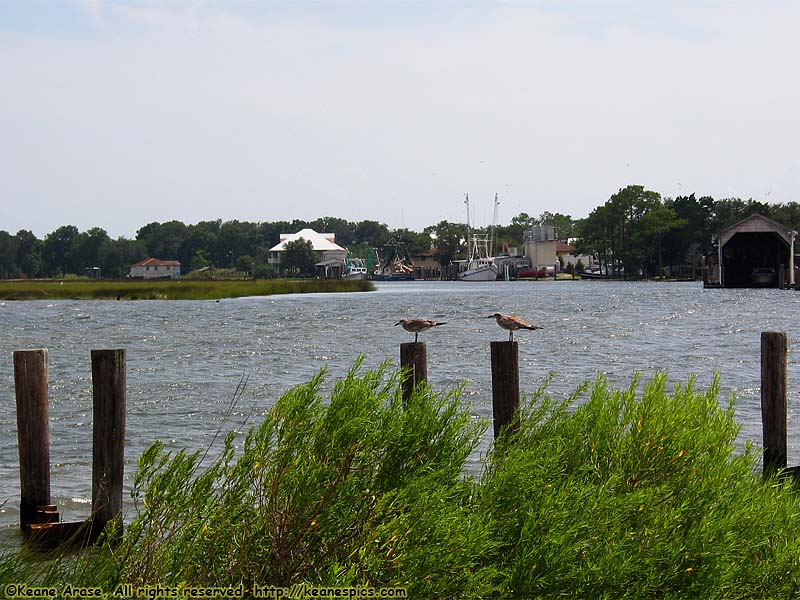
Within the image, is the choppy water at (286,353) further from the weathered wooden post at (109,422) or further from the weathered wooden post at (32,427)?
the weathered wooden post at (109,422)

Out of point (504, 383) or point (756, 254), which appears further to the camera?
point (756, 254)

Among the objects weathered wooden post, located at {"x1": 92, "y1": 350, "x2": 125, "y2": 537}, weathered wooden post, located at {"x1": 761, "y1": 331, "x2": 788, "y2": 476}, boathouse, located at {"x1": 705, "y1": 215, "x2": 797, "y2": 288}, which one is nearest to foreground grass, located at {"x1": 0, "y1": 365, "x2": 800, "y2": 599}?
weathered wooden post, located at {"x1": 92, "y1": 350, "x2": 125, "y2": 537}

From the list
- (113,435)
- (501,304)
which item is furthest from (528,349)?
(501,304)

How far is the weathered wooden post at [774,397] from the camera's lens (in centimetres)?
1167

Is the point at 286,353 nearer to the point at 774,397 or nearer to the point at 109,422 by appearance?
the point at 774,397

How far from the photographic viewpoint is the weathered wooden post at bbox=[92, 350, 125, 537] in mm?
9719

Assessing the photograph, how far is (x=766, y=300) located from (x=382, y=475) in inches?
3198

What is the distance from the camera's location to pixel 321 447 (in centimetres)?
716

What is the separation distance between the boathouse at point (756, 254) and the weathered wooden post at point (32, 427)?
101m

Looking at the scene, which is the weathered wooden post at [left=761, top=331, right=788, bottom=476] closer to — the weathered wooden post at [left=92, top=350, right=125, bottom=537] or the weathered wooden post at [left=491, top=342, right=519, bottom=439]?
the weathered wooden post at [left=491, top=342, right=519, bottom=439]

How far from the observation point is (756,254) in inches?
4427

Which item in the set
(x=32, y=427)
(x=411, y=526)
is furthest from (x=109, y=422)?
(x=411, y=526)

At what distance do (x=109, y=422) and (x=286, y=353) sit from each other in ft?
98.2

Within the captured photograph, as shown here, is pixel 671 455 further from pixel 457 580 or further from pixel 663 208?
pixel 663 208
